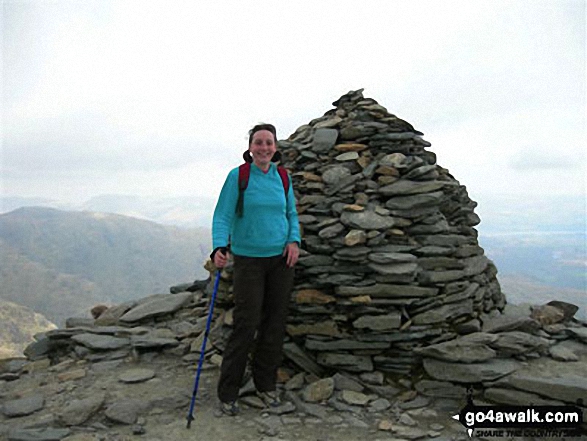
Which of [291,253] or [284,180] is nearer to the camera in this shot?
[291,253]

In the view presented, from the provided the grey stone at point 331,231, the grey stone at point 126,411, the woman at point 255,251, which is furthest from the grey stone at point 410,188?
the grey stone at point 126,411

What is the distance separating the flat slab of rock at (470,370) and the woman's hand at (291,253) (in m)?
2.85

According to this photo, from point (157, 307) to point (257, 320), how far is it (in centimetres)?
536

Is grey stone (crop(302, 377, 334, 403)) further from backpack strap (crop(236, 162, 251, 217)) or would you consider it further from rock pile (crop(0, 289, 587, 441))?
backpack strap (crop(236, 162, 251, 217))

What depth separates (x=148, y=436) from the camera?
16.0 feet

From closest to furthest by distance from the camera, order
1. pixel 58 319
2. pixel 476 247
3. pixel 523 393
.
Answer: pixel 523 393, pixel 476 247, pixel 58 319

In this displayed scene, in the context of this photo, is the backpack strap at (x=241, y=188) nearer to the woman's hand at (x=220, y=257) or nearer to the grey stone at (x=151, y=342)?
the woman's hand at (x=220, y=257)

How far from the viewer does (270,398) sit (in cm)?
573

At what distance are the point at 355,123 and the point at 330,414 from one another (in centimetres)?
559

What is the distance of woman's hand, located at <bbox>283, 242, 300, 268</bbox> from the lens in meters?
5.41

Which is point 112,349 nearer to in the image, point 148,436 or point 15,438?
point 15,438

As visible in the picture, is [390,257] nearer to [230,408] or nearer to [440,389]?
[440,389]

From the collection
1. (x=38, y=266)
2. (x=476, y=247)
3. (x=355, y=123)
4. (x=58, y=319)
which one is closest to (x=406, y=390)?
(x=476, y=247)

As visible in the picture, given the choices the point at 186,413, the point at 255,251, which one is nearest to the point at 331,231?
the point at 255,251
